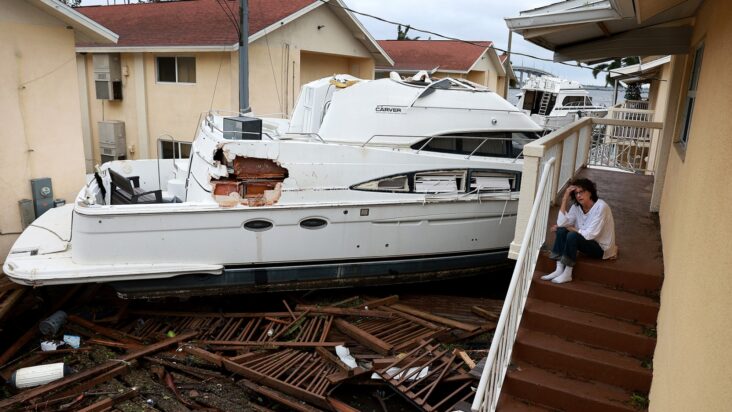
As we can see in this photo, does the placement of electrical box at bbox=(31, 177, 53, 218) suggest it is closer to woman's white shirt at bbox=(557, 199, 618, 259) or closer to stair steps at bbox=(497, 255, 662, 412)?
stair steps at bbox=(497, 255, 662, 412)

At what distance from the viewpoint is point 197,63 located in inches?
552

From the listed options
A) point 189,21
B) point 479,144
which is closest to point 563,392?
point 479,144

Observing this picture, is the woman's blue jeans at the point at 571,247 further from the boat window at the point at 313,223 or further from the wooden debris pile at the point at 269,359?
the boat window at the point at 313,223

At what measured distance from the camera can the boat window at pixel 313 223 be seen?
24.9ft

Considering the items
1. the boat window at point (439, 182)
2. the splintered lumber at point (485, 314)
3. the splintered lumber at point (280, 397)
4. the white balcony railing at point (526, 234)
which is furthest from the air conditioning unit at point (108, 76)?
the white balcony railing at point (526, 234)

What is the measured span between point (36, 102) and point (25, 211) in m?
1.75

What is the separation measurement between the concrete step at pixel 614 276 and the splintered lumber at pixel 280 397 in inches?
112

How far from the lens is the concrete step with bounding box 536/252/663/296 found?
4.79m

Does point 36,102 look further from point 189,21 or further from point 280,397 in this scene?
point 189,21

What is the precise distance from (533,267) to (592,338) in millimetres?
786

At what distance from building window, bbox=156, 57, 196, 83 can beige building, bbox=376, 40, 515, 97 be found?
1021cm

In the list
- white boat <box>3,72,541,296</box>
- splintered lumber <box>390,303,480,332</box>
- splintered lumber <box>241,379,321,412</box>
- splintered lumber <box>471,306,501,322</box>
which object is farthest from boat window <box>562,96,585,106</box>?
splintered lumber <box>241,379,321,412</box>

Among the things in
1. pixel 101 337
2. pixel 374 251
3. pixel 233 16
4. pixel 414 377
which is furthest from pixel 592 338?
pixel 233 16

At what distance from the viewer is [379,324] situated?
7.46 m
